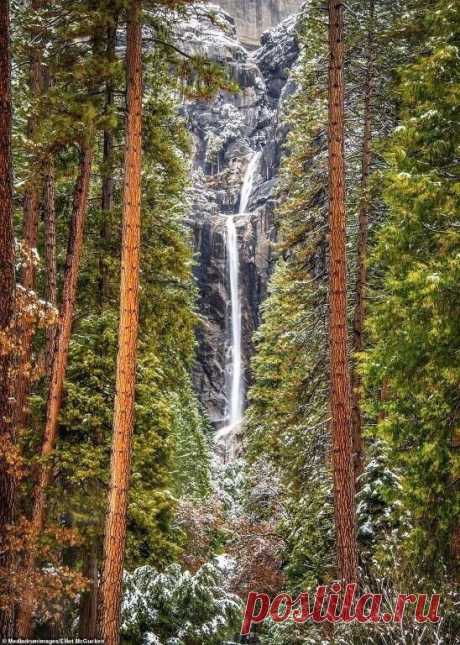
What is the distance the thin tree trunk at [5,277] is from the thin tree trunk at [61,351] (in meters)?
2.26

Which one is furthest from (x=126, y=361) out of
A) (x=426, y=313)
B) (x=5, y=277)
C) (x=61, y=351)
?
(x=426, y=313)

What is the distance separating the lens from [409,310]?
7590 millimetres

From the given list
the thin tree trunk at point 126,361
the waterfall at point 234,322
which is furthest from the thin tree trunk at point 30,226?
the waterfall at point 234,322

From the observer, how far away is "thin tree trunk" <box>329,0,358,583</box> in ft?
23.4

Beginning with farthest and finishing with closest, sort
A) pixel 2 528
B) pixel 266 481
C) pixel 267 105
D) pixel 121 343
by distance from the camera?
pixel 267 105 < pixel 266 481 < pixel 121 343 < pixel 2 528

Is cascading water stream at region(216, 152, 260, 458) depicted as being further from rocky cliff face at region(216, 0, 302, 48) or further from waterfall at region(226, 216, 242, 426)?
rocky cliff face at region(216, 0, 302, 48)

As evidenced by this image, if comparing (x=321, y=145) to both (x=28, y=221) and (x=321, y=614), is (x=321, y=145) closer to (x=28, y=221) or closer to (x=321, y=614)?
(x=28, y=221)

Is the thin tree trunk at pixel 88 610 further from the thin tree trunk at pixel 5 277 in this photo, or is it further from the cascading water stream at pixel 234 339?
the cascading water stream at pixel 234 339

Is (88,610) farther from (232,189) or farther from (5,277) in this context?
(232,189)

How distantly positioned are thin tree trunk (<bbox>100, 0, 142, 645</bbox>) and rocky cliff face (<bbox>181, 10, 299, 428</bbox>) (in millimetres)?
23576

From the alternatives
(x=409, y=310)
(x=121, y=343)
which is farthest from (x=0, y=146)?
(x=409, y=310)

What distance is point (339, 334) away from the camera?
756 centimetres

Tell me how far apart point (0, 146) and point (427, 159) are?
5.67m

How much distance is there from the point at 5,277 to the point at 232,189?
5756cm
